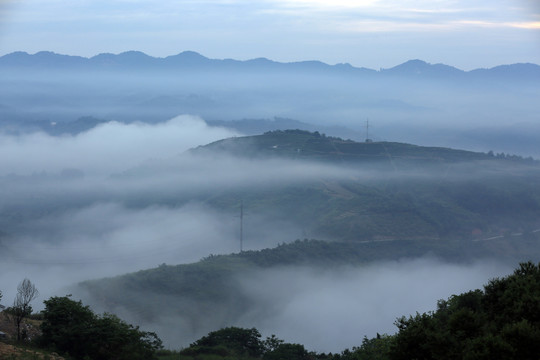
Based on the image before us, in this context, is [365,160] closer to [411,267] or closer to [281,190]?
[281,190]

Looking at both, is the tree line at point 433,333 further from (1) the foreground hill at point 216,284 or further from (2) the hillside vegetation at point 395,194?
(2) the hillside vegetation at point 395,194

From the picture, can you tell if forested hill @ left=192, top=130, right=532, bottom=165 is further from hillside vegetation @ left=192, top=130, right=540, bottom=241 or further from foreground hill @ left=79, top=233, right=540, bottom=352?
A: foreground hill @ left=79, top=233, right=540, bottom=352

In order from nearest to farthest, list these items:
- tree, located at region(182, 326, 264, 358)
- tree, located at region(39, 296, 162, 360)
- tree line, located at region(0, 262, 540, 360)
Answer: tree line, located at region(0, 262, 540, 360)
tree, located at region(39, 296, 162, 360)
tree, located at region(182, 326, 264, 358)

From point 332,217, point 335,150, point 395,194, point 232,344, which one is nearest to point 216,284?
point 232,344

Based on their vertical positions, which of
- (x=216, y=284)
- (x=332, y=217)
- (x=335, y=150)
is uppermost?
(x=335, y=150)

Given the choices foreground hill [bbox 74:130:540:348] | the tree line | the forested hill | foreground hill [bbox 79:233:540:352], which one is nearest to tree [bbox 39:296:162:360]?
the tree line

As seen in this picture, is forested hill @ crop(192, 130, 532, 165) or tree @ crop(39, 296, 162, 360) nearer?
tree @ crop(39, 296, 162, 360)

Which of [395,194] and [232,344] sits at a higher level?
[395,194]

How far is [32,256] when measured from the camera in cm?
9425

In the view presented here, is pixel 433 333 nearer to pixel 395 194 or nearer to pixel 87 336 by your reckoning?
pixel 87 336

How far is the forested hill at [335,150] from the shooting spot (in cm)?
14062

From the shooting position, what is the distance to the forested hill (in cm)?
14062

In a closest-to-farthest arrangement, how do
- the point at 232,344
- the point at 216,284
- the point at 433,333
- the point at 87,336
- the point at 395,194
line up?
the point at 433,333 < the point at 87,336 < the point at 232,344 < the point at 216,284 < the point at 395,194

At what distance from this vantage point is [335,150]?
477 feet
